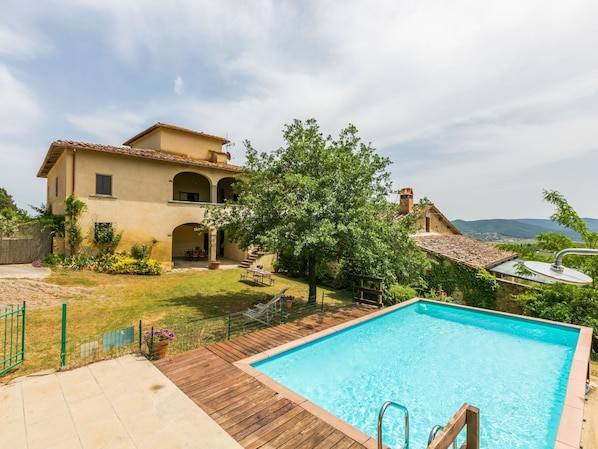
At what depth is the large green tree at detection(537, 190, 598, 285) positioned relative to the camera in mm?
13625

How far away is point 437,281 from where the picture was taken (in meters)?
18.2

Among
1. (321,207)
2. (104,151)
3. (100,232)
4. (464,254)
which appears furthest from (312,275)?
(104,151)

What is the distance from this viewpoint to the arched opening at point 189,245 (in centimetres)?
2545

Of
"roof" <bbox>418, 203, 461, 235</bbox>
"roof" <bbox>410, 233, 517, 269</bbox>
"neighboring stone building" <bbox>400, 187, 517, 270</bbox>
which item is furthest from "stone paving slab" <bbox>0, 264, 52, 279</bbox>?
"roof" <bbox>418, 203, 461, 235</bbox>

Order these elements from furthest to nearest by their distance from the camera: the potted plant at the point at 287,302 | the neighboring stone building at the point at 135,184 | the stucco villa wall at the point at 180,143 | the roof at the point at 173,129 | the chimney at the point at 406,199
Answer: the chimney at the point at 406,199 → the stucco villa wall at the point at 180,143 → the roof at the point at 173,129 → the neighboring stone building at the point at 135,184 → the potted plant at the point at 287,302

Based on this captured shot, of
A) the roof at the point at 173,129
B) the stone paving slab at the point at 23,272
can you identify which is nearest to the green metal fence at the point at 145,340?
the stone paving slab at the point at 23,272

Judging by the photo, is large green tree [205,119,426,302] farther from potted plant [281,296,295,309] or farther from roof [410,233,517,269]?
roof [410,233,517,269]

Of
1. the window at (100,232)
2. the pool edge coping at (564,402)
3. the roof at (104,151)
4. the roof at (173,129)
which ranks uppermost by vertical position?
the roof at (173,129)

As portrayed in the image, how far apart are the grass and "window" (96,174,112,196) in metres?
5.31

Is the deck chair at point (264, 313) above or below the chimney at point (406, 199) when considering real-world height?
below

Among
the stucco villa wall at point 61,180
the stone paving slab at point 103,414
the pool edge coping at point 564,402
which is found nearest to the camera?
the stone paving slab at point 103,414

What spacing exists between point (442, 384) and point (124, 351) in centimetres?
882

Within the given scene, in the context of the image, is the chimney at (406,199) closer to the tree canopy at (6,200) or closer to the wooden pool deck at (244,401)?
the wooden pool deck at (244,401)

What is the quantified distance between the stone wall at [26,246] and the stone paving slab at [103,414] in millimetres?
16456
